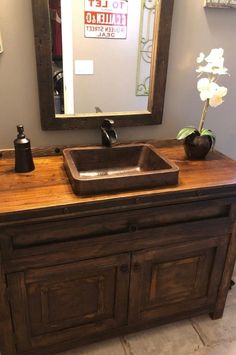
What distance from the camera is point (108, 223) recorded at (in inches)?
47.1

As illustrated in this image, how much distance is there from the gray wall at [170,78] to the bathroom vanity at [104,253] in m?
0.18

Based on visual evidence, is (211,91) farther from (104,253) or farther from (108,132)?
(104,253)

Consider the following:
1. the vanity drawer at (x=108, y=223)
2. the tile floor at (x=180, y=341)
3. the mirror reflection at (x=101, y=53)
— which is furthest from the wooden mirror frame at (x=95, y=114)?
the tile floor at (x=180, y=341)

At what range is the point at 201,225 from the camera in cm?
136

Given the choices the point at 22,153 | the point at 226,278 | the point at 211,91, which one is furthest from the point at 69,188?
the point at 226,278

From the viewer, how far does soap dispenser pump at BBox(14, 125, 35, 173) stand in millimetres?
1262

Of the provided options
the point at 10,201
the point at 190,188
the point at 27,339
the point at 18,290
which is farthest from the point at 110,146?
the point at 27,339

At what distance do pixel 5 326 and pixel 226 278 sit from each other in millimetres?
1090

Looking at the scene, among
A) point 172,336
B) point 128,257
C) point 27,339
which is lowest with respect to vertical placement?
point 172,336

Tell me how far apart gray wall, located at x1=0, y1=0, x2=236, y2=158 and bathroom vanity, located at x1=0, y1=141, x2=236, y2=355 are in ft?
0.60

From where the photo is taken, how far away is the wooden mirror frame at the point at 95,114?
50.8 inches

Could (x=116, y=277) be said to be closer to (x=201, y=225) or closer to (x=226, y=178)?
(x=201, y=225)

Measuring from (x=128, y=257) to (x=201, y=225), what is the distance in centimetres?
37

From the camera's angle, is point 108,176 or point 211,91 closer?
point 108,176
